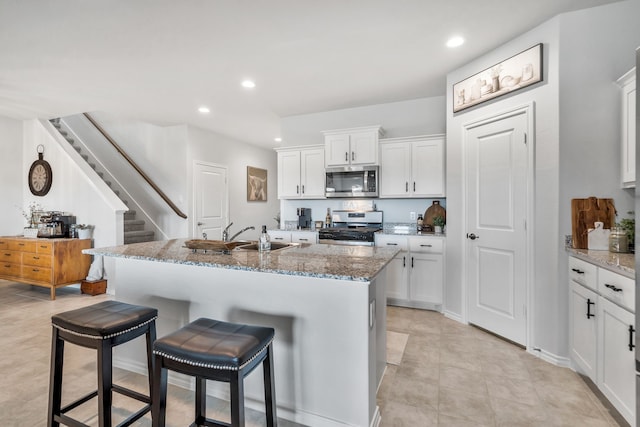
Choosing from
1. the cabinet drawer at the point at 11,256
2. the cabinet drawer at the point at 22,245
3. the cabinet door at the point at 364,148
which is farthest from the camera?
the cabinet drawer at the point at 11,256

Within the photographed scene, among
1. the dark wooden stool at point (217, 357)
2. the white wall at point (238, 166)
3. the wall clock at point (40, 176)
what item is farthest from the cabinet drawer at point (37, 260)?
the dark wooden stool at point (217, 357)

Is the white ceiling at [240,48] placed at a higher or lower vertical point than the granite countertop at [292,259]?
higher

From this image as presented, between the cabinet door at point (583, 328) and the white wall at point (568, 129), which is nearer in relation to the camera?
the cabinet door at point (583, 328)

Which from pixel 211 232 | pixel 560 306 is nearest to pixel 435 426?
pixel 560 306

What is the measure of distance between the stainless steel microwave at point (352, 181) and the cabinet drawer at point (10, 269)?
178 inches

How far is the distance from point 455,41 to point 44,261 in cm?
557

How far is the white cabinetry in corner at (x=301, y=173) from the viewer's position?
461 cm

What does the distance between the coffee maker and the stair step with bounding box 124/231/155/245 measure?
8.94 ft

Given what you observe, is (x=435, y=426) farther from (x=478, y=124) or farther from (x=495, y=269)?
(x=478, y=124)

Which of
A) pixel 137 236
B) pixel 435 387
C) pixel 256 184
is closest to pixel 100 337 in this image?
pixel 435 387

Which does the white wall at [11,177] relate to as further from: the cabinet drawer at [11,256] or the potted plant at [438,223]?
the potted plant at [438,223]

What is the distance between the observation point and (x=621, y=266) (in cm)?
170

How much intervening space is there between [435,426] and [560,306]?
1485 mm

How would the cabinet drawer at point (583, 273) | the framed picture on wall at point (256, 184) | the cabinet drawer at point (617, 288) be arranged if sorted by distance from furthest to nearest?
1. the framed picture on wall at point (256, 184)
2. the cabinet drawer at point (583, 273)
3. the cabinet drawer at point (617, 288)
